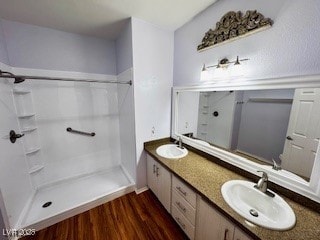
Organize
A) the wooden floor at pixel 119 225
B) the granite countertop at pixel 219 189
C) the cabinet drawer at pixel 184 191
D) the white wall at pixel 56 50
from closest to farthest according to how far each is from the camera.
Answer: the granite countertop at pixel 219 189, the cabinet drawer at pixel 184 191, the wooden floor at pixel 119 225, the white wall at pixel 56 50

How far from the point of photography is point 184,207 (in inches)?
52.1

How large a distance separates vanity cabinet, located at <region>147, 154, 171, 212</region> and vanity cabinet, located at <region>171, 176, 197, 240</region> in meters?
0.09

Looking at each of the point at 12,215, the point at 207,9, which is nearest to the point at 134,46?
the point at 207,9

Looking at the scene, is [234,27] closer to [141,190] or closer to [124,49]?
[124,49]

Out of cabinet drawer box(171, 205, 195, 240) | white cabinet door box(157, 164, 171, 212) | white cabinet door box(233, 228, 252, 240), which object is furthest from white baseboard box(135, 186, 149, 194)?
white cabinet door box(233, 228, 252, 240)

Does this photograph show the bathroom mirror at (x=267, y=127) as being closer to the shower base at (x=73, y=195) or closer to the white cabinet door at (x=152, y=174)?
the white cabinet door at (x=152, y=174)

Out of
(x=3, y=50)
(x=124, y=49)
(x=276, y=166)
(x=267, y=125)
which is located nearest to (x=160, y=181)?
(x=276, y=166)

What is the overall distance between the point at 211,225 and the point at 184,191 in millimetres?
327

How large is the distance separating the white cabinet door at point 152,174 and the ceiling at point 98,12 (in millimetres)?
1741

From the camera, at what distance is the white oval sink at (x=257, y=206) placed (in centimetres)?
79

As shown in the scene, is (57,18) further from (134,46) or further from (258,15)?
(258,15)

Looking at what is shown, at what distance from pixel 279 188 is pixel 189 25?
1890 millimetres

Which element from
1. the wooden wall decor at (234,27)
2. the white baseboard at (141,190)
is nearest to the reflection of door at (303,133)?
the wooden wall decor at (234,27)

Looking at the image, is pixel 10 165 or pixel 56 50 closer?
pixel 10 165
